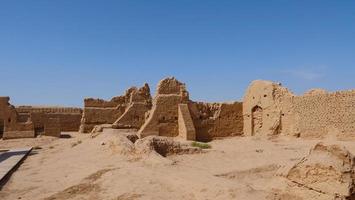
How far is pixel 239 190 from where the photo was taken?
21.1ft

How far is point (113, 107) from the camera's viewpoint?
86.7 feet

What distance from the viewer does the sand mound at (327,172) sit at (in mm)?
5645

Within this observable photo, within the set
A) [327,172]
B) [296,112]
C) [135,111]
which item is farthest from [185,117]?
[327,172]

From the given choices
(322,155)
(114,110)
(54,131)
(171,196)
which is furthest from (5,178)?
(114,110)

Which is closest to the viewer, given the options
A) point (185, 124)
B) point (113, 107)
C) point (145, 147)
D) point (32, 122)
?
point (145, 147)

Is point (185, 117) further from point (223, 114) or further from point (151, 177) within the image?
point (151, 177)

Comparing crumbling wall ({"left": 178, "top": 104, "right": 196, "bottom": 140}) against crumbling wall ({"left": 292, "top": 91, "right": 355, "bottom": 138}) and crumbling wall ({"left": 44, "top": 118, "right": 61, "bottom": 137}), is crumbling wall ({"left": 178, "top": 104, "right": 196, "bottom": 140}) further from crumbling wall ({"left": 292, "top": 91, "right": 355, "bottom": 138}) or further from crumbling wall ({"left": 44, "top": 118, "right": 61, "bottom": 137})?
crumbling wall ({"left": 44, "top": 118, "right": 61, "bottom": 137})

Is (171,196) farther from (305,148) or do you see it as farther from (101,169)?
(305,148)

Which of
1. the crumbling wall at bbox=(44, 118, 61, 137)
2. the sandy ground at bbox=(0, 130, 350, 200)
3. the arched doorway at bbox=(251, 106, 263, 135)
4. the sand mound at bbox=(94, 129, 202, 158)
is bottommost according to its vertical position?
the sandy ground at bbox=(0, 130, 350, 200)

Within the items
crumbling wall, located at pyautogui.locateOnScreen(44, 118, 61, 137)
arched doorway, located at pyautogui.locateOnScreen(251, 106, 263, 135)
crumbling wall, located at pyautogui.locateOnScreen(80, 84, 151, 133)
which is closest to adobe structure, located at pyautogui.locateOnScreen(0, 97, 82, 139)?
crumbling wall, located at pyautogui.locateOnScreen(44, 118, 61, 137)

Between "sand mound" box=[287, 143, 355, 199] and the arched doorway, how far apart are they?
16.5 meters

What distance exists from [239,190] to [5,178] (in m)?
6.97

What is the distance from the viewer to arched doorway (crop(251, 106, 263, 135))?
74.2 feet

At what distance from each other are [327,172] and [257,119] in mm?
17119
